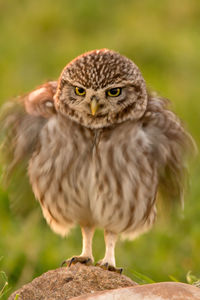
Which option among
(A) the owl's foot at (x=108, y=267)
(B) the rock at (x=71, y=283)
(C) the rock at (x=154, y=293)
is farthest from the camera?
(A) the owl's foot at (x=108, y=267)

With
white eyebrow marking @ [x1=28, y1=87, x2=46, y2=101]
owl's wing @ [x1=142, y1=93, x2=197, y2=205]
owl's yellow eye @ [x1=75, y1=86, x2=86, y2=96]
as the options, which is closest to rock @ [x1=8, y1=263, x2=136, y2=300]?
owl's wing @ [x1=142, y1=93, x2=197, y2=205]

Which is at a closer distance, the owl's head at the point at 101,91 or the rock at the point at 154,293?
the rock at the point at 154,293

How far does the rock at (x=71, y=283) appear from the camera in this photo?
4160 millimetres

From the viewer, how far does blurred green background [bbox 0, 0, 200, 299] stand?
19.3ft

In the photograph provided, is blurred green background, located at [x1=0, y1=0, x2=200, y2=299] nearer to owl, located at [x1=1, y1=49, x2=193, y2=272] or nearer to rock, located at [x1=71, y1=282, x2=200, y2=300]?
owl, located at [x1=1, y1=49, x2=193, y2=272]

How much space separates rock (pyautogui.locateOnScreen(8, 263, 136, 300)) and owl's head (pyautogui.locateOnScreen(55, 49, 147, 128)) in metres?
0.78

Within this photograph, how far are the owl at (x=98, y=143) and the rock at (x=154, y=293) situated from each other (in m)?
0.95

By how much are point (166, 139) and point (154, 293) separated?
1218mm

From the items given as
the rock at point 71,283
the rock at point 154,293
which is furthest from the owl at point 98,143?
the rock at point 154,293

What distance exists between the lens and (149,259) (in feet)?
20.0

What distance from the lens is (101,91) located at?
14.5ft

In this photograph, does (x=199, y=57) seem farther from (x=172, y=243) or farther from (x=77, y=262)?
(x=77, y=262)

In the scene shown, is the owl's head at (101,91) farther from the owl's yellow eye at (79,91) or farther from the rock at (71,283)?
the rock at (71,283)

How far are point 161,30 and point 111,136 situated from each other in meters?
6.38
